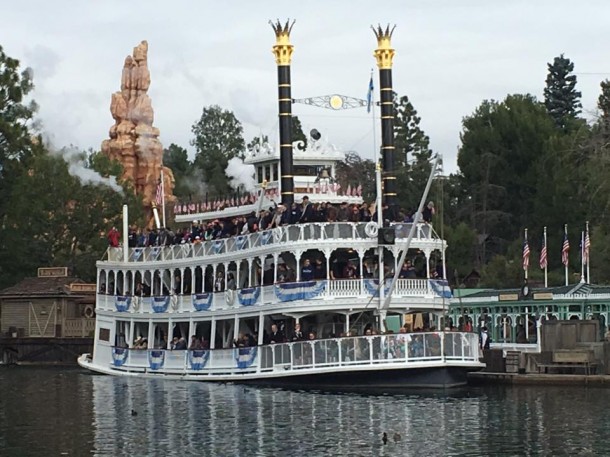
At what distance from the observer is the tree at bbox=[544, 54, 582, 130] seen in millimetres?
94125

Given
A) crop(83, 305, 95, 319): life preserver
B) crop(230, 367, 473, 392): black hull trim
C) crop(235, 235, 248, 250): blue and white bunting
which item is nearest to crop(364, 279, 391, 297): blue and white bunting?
crop(230, 367, 473, 392): black hull trim

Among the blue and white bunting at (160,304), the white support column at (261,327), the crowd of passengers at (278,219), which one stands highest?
the crowd of passengers at (278,219)

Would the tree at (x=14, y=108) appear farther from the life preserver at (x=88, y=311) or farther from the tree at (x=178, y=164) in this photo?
the tree at (x=178, y=164)

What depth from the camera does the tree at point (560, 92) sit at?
94125 millimetres

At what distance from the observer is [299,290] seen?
150 ft

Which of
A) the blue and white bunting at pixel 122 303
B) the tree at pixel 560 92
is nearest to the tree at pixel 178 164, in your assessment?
the tree at pixel 560 92

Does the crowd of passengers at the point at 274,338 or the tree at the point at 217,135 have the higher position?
the tree at the point at 217,135

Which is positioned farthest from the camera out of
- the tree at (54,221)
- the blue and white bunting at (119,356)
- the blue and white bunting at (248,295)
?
the tree at (54,221)

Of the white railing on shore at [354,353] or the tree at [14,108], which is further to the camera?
the tree at [14,108]

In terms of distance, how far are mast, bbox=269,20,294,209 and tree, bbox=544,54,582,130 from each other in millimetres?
41767

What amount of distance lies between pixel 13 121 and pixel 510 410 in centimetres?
4862

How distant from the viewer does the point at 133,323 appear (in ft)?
179

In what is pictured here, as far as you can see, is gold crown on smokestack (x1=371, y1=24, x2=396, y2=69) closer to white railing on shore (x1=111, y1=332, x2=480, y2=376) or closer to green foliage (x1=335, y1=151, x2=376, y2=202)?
white railing on shore (x1=111, y1=332, x2=480, y2=376)

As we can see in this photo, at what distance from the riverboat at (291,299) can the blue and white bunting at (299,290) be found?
0.04 meters
